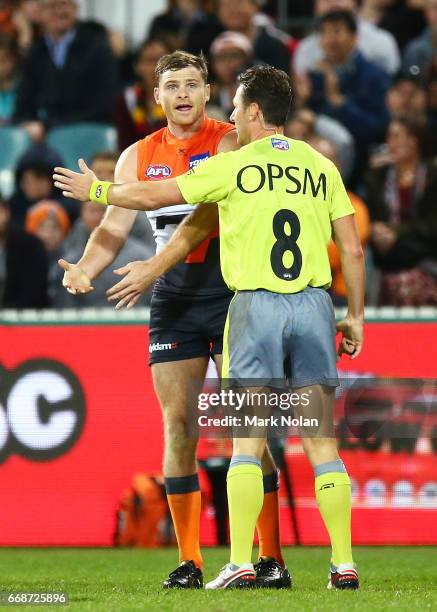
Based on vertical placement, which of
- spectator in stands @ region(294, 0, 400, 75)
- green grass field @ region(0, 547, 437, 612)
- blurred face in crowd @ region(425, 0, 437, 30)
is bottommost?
green grass field @ region(0, 547, 437, 612)

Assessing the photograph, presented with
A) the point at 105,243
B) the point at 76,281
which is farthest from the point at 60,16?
the point at 76,281

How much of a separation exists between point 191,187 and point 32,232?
5.60 metres

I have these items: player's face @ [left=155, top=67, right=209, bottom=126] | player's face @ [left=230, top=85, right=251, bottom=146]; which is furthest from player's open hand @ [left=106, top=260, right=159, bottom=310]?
player's face @ [left=155, top=67, right=209, bottom=126]

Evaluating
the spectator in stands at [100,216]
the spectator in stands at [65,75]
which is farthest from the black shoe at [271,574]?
the spectator in stands at [65,75]

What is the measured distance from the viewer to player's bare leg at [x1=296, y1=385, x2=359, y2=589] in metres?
5.59

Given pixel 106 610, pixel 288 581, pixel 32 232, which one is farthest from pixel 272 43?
pixel 106 610

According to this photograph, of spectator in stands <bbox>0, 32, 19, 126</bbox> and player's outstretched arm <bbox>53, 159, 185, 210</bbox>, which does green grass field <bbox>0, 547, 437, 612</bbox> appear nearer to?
player's outstretched arm <bbox>53, 159, 185, 210</bbox>

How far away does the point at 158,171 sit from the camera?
6.32 m

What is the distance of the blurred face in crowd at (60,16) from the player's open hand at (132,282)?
715 centimetres

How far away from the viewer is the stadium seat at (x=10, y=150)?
12.6 metres

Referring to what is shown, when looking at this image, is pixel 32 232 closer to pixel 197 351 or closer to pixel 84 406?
pixel 84 406

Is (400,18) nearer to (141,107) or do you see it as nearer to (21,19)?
(141,107)

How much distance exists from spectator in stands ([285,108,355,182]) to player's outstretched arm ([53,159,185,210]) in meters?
5.47

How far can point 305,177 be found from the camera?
18.7ft
